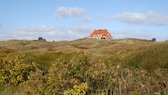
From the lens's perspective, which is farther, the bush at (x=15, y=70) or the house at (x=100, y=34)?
the house at (x=100, y=34)

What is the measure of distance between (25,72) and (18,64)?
26.1 inches

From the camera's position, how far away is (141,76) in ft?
40.7

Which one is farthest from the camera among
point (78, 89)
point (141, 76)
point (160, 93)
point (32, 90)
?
point (141, 76)

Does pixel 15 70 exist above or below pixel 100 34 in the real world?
below

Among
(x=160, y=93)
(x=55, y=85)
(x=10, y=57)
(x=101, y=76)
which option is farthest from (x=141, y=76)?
(x=10, y=57)

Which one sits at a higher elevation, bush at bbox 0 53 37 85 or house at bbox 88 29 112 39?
house at bbox 88 29 112 39

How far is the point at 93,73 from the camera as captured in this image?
983 centimetres

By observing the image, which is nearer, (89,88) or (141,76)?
(89,88)

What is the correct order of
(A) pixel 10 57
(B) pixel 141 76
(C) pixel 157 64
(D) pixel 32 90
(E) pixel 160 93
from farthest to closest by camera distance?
(C) pixel 157 64 → (A) pixel 10 57 → (B) pixel 141 76 → (D) pixel 32 90 → (E) pixel 160 93

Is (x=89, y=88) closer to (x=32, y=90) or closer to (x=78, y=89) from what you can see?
(x=78, y=89)

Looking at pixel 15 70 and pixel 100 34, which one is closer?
pixel 15 70

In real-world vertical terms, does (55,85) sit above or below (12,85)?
above

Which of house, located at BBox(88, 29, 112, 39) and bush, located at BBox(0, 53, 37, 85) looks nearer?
bush, located at BBox(0, 53, 37, 85)

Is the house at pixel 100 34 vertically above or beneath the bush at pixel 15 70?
above
